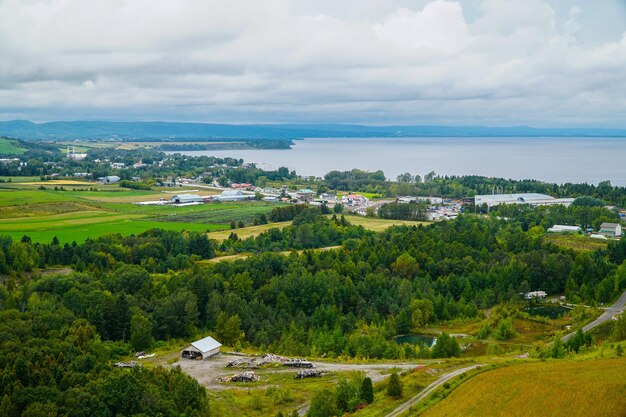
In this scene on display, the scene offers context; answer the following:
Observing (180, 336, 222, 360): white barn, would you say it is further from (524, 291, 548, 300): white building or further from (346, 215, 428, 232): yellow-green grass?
(346, 215, 428, 232): yellow-green grass

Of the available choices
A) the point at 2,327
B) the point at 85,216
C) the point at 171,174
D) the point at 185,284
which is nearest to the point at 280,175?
the point at 171,174

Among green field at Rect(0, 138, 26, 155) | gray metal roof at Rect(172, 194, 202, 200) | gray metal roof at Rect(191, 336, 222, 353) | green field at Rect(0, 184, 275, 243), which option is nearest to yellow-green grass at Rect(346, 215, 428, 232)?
green field at Rect(0, 184, 275, 243)

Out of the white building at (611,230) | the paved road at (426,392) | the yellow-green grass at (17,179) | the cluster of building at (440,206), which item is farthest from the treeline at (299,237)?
the yellow-green grass at (17,179)

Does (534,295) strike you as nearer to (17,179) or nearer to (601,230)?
(601,230)

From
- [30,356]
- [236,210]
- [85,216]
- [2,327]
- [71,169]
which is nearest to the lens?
[30,356]

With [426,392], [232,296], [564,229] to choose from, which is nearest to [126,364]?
[232,296]

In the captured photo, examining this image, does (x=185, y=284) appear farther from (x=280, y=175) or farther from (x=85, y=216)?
(x=280, y=175)

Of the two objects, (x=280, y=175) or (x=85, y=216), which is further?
(x=280, y=175)

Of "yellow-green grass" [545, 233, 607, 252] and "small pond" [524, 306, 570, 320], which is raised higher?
"yellow-green grass" [545, 233, 607, 252]
